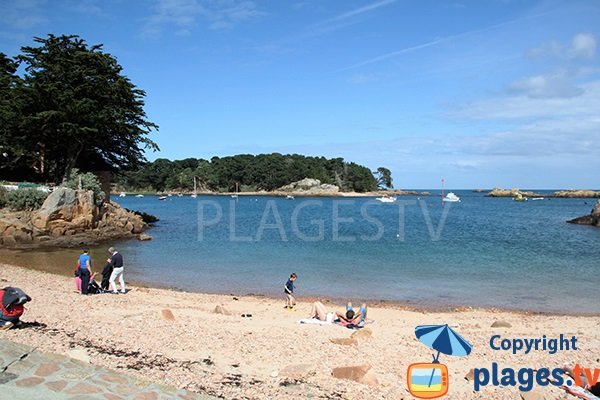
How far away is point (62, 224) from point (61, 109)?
10748mm

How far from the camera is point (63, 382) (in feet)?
20.9

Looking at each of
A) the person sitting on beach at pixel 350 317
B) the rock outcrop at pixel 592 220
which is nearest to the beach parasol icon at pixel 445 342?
the person sitting on beach at pixel 350 317

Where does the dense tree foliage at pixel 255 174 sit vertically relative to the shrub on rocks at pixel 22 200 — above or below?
above

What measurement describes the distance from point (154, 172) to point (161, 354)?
183 m

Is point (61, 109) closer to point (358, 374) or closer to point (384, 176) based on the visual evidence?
point (358, 374)

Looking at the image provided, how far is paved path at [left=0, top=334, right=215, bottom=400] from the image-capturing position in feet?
19.9

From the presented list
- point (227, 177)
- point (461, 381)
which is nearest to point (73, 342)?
point (461, 381)

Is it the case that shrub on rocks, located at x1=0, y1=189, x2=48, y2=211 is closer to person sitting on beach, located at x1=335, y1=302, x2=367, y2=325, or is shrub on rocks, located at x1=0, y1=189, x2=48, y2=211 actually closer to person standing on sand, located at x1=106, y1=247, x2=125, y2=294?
person standing on sand, located at x1=106, y1=247, x2=125, y2=294

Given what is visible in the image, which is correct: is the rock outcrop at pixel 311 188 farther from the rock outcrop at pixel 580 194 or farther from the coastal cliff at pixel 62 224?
the coastal cliff at pixel 62 224

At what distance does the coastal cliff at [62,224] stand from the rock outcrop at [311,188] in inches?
4566

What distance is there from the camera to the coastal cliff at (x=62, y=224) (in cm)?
3005

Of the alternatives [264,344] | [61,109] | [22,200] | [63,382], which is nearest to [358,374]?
[264,344]

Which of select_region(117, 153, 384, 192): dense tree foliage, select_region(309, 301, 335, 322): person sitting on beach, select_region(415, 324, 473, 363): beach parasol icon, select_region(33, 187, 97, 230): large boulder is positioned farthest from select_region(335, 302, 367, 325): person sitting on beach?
select_region(117, 153, 384, 192): dense tree foliage

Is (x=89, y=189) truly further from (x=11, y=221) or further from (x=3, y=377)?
(x=3, y=377)
